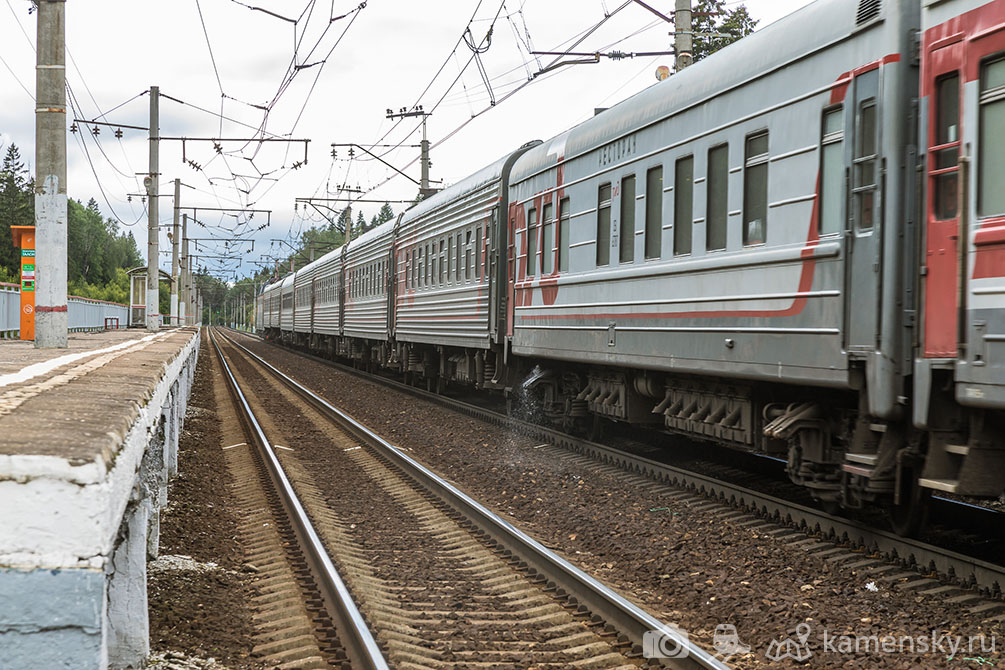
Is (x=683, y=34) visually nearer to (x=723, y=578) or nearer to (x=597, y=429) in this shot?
(x=597, y=429)

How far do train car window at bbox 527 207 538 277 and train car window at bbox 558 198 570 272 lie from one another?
878 millimetres

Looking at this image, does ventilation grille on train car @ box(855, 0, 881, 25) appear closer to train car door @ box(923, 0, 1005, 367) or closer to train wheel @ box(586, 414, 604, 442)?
train car door @ box(923, 0, 1005, 367)

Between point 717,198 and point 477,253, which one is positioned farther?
point 477,253

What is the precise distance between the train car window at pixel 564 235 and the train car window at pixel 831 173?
4825 millimetres

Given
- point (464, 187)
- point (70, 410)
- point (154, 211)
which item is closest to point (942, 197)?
point (70, 410)

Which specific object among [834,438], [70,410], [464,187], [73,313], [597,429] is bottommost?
[597,429]

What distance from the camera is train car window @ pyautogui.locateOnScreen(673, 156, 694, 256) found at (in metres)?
8.41

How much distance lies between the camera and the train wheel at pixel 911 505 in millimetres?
6137

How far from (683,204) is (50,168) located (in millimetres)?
7762

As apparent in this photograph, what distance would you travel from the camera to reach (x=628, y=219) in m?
9.62

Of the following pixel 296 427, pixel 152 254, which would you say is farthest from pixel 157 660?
pixel 152 254

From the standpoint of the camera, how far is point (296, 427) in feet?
50.0

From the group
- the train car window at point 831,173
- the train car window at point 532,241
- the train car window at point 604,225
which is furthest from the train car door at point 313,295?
the train car window at point 831,173

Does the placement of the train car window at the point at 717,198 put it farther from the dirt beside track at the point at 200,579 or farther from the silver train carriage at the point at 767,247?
the dirt beside track at the point at 200,579
